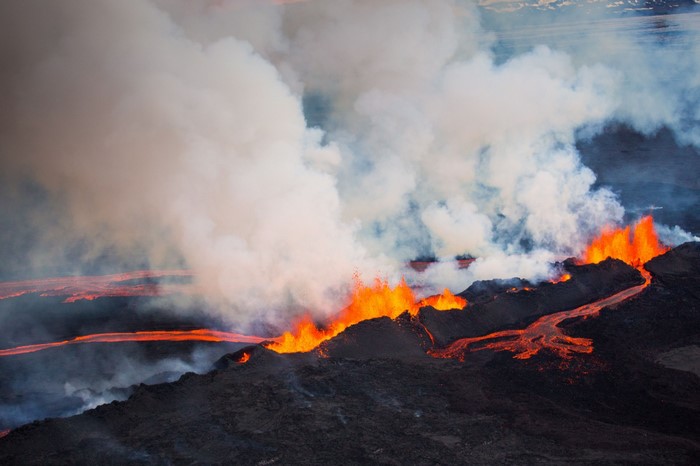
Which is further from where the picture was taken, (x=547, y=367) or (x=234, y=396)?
(x=547, y=367)

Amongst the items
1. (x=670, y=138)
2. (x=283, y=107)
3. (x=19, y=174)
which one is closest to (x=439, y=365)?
(x=283, y=107)

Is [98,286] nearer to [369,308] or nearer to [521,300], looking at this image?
[369,308]

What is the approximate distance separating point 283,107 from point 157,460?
15.6 meters

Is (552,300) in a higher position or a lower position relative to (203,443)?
higher

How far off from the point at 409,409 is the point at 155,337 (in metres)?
9.11

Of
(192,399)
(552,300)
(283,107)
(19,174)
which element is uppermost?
(19,174)

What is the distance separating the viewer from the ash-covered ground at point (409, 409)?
12.7m

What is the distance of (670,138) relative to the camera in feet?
153

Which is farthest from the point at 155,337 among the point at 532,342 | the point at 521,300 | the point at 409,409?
the point at 521,300

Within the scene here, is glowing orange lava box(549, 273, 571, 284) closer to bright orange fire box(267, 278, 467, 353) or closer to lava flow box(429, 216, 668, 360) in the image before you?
lava flow box(429, 216, 668, 360)

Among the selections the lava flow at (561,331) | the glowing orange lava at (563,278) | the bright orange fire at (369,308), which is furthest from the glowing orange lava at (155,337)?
the glowing orange lava at (563,278)

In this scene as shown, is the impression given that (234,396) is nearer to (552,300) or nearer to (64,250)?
(552,300)

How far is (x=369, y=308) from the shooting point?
67.8ft

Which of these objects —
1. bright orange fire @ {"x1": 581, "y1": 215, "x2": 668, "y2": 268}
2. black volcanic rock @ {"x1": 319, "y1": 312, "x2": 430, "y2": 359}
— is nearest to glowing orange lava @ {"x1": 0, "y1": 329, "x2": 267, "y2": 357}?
black volcanic rock @ {"x1": 319, "y1": 312, "x2": 430, "y2": 359}
